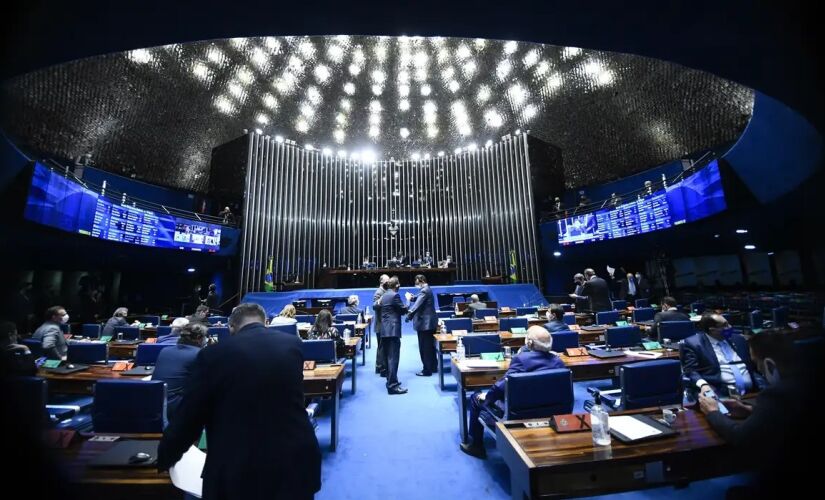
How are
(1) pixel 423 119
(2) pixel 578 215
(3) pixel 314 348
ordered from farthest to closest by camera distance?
(1) pixel 423 119, (2) pixel 578 215, (3) pixel 314 348

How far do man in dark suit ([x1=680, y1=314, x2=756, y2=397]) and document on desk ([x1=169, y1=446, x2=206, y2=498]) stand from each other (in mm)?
3459

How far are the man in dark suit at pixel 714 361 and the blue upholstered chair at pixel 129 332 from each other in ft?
26.3

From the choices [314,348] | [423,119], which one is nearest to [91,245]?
[314,348]

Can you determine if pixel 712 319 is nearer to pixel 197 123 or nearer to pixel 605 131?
pixel 605 131

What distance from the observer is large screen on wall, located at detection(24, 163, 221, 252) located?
18.9 ft

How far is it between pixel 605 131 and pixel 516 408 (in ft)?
47.3

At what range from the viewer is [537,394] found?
204cm

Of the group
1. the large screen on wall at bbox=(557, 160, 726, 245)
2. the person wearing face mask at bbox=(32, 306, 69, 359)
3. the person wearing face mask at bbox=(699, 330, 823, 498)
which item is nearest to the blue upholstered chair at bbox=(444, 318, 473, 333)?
the person wearing face mask at bbox=(699, 330, 823, 498)

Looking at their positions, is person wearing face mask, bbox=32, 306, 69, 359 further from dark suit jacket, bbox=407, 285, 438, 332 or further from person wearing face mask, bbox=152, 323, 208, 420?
dark suit jacket, bbox=407, 285, 438, 332

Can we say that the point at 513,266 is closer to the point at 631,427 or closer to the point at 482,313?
the point at 482,313

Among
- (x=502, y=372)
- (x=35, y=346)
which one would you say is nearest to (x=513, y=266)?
(x=502, y=372)

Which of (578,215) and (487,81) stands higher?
(487,81)

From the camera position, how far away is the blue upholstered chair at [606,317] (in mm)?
5414

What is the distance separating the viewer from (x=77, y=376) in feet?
9.60
